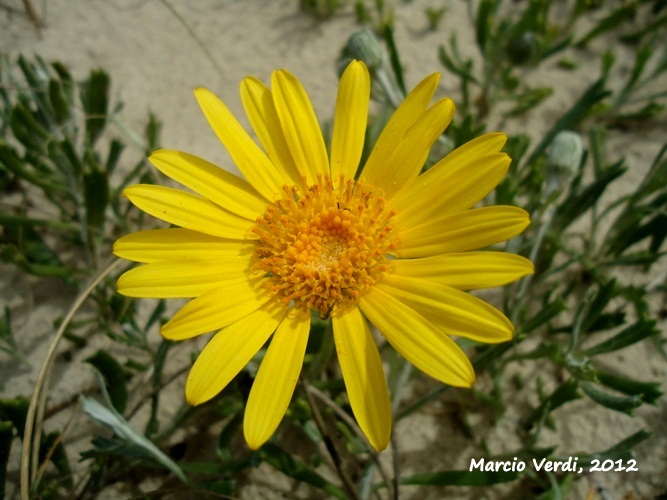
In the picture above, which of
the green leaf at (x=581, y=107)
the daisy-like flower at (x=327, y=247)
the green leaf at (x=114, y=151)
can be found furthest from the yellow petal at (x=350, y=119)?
the green leaf at (x=114, y=151)

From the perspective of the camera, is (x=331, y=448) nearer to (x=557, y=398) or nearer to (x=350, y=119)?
(x=557, y=398)

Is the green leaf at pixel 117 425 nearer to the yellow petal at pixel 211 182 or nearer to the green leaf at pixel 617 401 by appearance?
the yellow petal at pixel 211 182

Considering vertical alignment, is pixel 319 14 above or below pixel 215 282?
above

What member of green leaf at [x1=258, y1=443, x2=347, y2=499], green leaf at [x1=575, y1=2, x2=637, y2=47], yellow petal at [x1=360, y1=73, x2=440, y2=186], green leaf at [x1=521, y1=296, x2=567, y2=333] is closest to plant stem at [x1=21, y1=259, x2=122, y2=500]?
green leaf at [x1=258, y1=443, x2=347, y2=499]

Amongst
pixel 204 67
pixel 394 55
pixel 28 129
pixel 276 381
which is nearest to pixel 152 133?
pixel 28 129

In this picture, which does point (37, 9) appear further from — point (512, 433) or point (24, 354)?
point (512, 433)

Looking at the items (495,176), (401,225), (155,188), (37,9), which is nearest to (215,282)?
(155,188)
